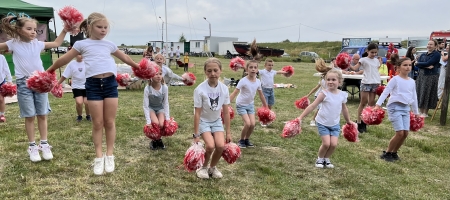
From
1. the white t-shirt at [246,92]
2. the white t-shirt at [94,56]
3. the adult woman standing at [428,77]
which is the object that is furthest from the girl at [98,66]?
the adult woman standing at [428,77]

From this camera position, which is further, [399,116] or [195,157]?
[399,116]

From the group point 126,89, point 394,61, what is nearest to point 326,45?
point 126,89

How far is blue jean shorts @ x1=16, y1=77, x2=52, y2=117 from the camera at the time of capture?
452 cm

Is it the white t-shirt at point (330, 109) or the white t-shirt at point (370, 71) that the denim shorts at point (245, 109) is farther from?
the white t-shirt at point (370, 71)

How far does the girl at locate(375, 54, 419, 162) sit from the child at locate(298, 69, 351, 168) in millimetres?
936

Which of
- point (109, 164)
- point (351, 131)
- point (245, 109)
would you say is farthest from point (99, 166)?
point (351, 131)

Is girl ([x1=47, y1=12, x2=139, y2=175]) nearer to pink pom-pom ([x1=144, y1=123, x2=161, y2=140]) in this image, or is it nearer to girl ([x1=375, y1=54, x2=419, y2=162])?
pink pom-pom ([x1=144, y1=123, x2=161, y2=140])

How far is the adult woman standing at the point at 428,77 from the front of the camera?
8438 millimetres

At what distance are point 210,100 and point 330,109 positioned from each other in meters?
1.75

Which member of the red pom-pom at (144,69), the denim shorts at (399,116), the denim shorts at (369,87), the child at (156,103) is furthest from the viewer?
the denim shorts at (369,87)

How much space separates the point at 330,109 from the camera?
16.3 ft

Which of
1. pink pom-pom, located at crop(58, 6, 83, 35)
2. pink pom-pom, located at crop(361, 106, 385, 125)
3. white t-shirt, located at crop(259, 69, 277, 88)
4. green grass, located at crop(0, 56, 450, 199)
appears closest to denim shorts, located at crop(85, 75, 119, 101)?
green grass, located at crop(0, 56, 450, 199)

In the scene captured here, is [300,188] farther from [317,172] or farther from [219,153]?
[219,153]

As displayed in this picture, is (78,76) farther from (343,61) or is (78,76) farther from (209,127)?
(343,61)
